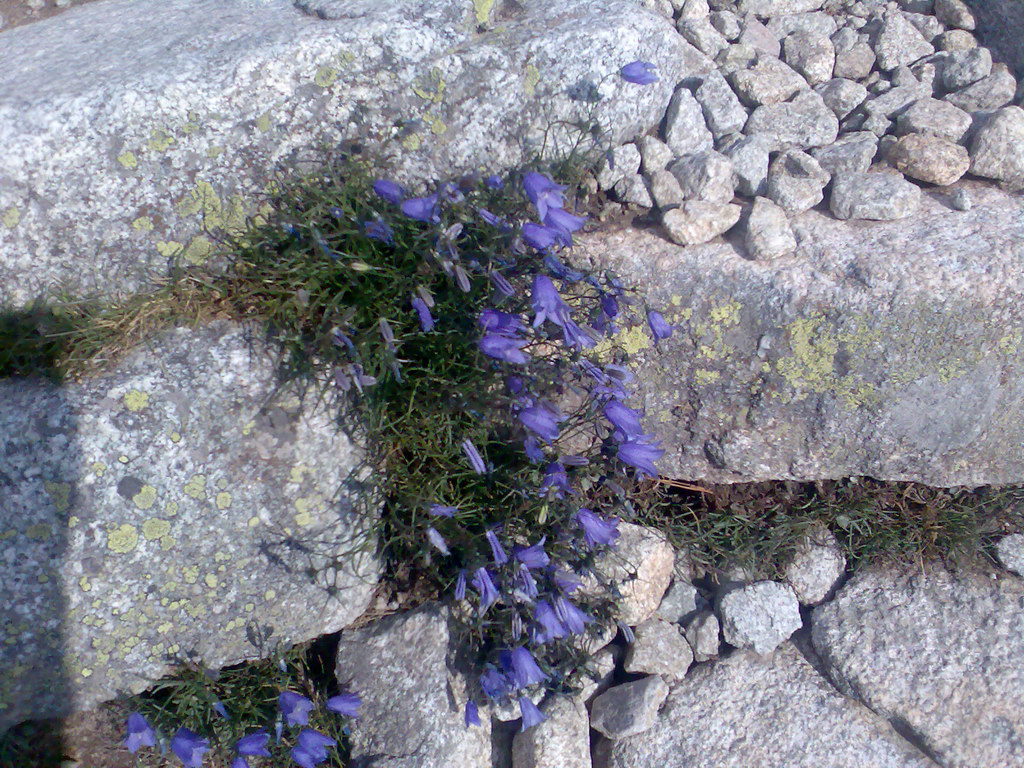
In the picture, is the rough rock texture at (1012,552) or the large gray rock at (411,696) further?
the rough rock texture at (1012,552)

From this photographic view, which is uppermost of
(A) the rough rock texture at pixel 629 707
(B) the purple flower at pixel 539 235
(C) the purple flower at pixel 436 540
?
(B) the purple flower at pixel 539 235

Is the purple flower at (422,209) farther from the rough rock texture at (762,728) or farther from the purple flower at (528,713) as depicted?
the rough rock texture at (762,728)

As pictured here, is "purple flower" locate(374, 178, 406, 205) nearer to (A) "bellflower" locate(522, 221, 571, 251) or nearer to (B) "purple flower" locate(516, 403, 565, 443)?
(A) "bellflower" locate(522, 221, 571, 251)

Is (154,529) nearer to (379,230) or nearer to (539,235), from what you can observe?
(379,230)

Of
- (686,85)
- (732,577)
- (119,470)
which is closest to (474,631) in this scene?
(732,577)

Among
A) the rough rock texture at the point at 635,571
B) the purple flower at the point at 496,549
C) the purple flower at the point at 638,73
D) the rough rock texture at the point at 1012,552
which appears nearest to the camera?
the purple flower at the point at 496,549

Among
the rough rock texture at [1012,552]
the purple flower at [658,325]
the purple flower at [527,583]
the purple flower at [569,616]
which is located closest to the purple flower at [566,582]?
the purple flower at [569,616]

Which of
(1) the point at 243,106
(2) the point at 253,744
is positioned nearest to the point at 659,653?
(2) the point at 253,744

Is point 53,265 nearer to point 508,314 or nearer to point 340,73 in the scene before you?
point 340,73
